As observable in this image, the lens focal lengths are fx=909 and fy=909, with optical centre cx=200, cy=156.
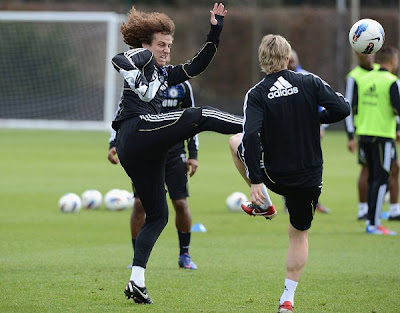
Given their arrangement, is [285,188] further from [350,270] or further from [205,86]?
[205,86]

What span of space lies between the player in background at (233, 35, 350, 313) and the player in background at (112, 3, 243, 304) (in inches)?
13.9

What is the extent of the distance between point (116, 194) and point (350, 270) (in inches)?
229

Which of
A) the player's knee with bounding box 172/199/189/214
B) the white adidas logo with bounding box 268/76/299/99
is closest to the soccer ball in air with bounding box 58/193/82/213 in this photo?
the player's knee with bounding box 172/199/189/214

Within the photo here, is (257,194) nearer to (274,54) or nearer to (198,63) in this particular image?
(274,54)

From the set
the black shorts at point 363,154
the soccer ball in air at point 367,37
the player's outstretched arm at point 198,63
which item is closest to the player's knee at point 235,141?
the player's outstretched arm at point 198,63

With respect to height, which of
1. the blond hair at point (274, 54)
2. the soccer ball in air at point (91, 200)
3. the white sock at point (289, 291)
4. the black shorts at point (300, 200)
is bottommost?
the soccer ball in air at point (91, 200)

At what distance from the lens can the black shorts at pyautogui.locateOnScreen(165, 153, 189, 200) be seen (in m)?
9.52

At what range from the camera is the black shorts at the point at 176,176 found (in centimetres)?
952

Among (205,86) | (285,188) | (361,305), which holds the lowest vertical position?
(205,86)

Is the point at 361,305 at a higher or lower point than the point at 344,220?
higher

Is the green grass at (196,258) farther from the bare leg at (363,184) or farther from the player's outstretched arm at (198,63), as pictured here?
the player's outstretched arm at (198,63)

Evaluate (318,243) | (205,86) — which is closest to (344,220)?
(318,243)

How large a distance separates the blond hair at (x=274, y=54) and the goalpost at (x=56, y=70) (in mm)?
22418

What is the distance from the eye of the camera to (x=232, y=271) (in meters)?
9.33
